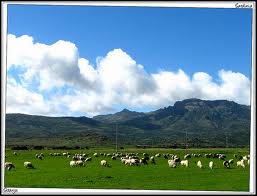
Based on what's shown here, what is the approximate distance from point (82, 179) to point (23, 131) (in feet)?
365

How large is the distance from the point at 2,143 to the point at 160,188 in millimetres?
6600

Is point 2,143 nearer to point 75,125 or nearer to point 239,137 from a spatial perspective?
point 239,137

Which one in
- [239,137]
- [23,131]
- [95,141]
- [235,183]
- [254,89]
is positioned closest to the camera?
[254,89]

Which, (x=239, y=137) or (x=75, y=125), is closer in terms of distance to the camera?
(x=239, y=137)

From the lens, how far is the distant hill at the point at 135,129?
351ft

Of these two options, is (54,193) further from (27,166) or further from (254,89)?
(27,166)

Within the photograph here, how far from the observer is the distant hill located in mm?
107000

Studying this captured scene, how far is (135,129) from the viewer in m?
163

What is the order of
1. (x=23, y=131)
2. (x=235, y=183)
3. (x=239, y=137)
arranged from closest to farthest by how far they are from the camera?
(x=235, y=183), (x=239, y=137), (x=23, y=131)

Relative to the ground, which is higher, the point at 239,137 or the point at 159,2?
the point at 159,2

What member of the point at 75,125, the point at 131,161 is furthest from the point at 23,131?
the point at 131,161

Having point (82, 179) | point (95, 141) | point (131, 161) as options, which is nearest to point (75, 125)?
point (95, 141)

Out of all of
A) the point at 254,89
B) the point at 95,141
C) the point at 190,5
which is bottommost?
the point at 95,141

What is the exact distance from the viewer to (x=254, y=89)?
1703 cm
